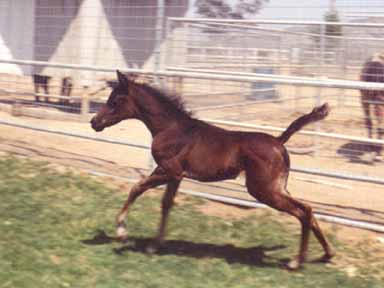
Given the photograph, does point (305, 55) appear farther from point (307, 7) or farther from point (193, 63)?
point (307, 7)

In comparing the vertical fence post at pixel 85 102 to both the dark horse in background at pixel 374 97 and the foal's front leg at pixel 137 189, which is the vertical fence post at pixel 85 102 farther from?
the foal's front leg at pixel 137 189

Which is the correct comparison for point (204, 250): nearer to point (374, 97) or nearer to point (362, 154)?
point (374, 97)

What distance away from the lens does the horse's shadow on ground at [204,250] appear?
219 inches

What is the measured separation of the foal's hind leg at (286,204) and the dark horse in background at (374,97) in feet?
7.00

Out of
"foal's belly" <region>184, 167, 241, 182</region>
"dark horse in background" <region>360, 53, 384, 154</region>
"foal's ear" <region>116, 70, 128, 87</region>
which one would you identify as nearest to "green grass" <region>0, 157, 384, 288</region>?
"foal's belly" <region>184, 167, 241, 182</region>

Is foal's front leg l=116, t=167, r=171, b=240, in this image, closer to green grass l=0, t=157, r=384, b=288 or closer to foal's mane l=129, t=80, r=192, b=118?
green grass l=0, t=157, r=384, b=288

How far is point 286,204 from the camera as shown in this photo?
5.25 meters

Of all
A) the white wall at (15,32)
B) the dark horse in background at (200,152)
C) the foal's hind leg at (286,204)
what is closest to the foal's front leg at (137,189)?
the dark horse in background at (200,152)

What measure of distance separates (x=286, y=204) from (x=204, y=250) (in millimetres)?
933

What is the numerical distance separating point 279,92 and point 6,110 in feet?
16.5

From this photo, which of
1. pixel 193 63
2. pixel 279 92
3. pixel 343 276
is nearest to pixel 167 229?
pixel 343 276

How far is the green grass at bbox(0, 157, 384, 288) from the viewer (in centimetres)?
504

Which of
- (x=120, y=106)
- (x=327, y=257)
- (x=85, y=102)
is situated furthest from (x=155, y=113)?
(x=85, y=102)

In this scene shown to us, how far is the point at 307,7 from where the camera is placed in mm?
6953
